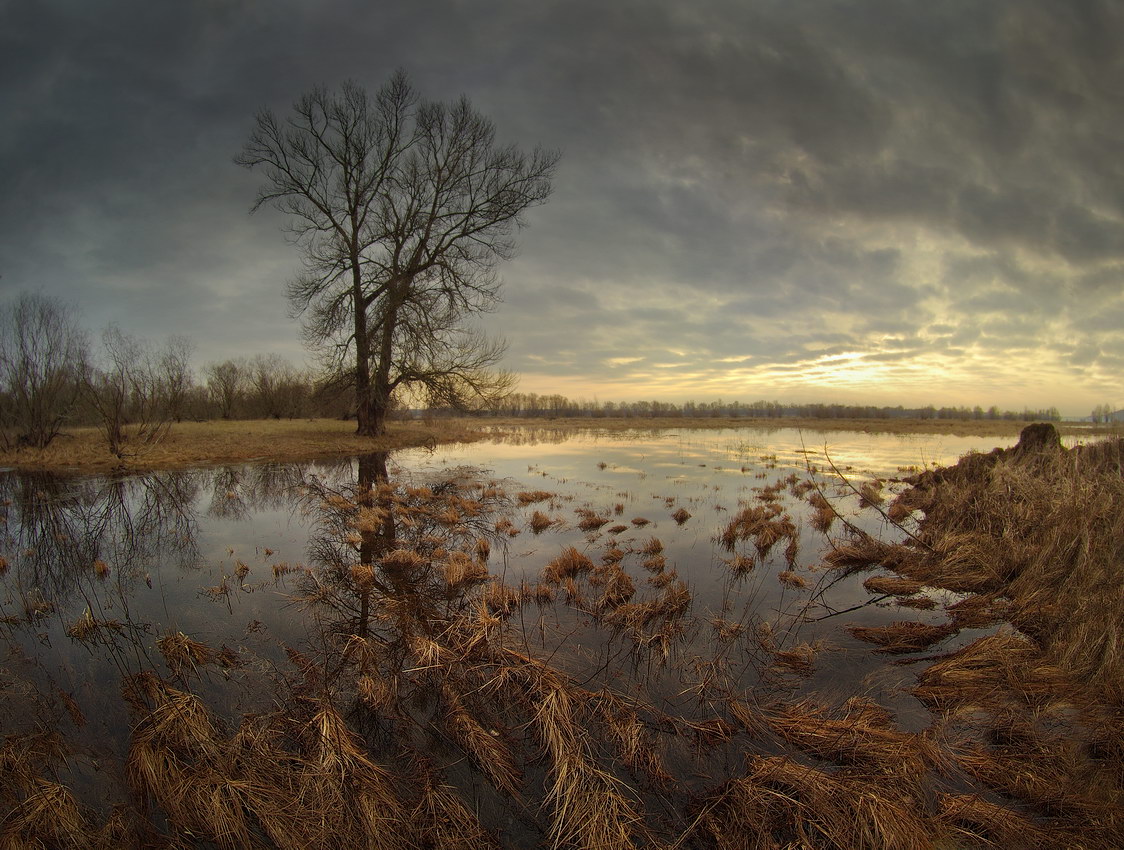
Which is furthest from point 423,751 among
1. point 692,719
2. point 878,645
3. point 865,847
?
point 878,645

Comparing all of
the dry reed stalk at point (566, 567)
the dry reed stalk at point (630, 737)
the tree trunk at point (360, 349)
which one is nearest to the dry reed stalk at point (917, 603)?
the dry reed stalk at point (566, 567)

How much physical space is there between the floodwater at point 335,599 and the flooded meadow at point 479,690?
4 centimetres

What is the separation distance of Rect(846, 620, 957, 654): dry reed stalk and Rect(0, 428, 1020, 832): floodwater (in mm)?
157

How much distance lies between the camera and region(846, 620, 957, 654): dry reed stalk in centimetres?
525

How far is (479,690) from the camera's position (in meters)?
4.08

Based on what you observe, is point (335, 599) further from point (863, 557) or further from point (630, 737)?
point (863, 557)

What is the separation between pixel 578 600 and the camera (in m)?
6.10

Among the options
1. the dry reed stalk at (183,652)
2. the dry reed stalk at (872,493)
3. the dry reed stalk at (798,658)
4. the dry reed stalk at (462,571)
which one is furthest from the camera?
the dry reed stalk at (872,493)

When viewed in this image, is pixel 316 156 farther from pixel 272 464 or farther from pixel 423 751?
pixel 423 751

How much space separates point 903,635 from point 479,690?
4870mm

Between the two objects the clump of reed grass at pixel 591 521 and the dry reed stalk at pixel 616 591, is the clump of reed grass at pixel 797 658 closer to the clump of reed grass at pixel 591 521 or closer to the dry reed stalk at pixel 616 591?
the dry reed stalk at pixel 616 591

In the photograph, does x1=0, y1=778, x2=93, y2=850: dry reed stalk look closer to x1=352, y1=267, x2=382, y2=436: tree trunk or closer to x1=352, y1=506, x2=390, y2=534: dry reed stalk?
x1=352, y1=506, x2=390, y2=534: dry reed stalk

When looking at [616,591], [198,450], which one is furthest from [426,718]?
[198,450]

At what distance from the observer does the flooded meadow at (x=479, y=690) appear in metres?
2.77
